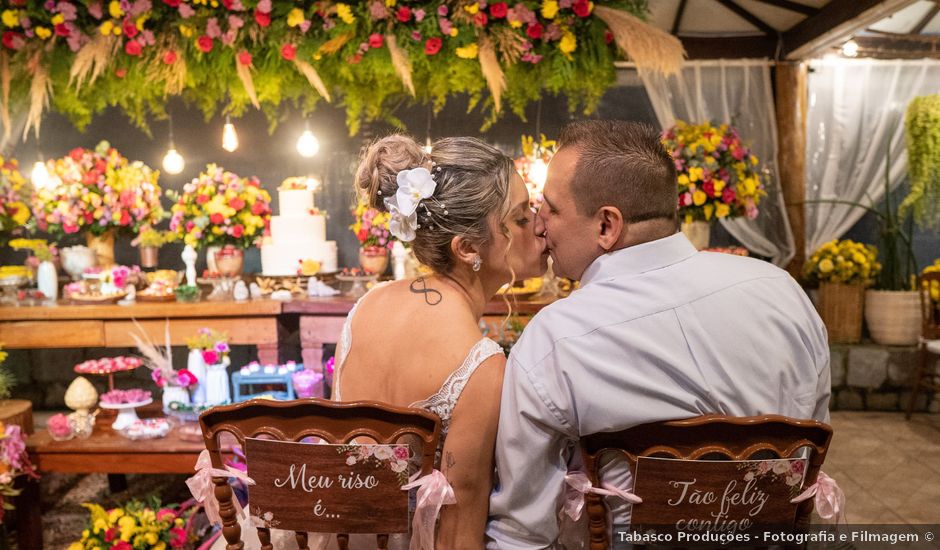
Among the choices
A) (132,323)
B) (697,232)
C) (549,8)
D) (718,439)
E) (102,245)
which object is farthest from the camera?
(102,245)

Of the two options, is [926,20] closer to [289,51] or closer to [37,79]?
[289,51]

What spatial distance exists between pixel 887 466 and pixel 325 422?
412 cm

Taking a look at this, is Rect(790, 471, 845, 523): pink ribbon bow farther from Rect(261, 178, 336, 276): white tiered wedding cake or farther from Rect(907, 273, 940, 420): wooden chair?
Rect(907, 273, 940, 420): wooden chair

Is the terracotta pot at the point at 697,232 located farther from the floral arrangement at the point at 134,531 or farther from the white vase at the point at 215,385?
the floral arrangement at the point at 134,531

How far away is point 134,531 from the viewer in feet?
9.12

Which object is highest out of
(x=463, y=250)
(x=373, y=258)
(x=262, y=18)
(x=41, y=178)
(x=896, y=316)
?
(x=262, y=18)

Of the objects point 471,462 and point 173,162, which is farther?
point 173,162

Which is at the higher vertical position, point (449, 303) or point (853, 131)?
point (853, 131)

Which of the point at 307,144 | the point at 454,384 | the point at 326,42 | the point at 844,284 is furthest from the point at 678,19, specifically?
the point at 454,384

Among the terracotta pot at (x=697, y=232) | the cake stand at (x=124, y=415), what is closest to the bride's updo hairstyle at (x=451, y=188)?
the cake stand at (x=124, y=415)

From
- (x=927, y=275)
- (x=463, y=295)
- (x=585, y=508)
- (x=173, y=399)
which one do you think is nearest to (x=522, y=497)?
(x=585, y=508)

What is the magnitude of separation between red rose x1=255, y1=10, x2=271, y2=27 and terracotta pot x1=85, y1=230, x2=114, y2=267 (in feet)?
6.67

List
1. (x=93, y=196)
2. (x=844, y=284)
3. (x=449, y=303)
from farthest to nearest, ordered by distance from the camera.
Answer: (x=844, y=284) → (x=93, y=196) → (x=449, y=303)

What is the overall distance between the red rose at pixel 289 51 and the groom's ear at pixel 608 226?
262 cm
